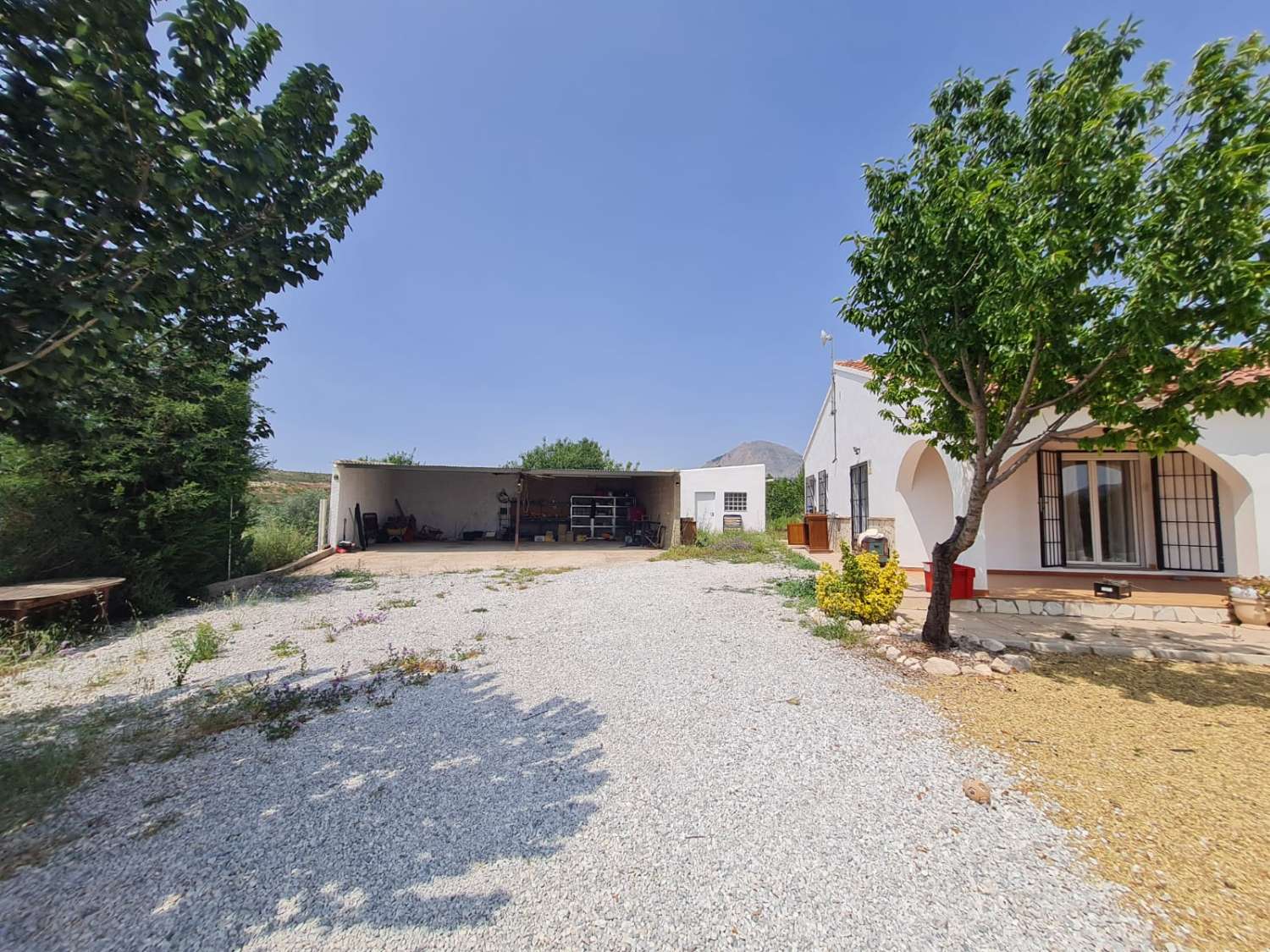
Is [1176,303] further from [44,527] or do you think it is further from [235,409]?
[44,527]

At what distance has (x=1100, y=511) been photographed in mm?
8422

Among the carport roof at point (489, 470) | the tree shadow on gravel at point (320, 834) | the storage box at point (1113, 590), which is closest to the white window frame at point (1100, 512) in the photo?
the storage box at point (1113, 590)

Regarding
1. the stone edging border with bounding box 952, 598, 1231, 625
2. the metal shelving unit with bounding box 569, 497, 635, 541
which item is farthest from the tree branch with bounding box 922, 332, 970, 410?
the metal shelving unit with bounding box 569, 497, 635, 541

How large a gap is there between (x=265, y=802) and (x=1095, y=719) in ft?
17.4

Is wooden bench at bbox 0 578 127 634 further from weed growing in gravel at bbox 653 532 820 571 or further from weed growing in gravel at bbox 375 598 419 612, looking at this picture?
weed growing in gravel at bbox 653 532 820 571

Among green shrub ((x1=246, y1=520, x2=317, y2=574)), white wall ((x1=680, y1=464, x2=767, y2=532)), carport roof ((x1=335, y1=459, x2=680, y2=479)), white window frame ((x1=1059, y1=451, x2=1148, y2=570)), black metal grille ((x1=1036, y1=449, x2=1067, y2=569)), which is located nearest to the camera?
white window frame ((x1=1059, y1=451, x2=1148, y2=570))

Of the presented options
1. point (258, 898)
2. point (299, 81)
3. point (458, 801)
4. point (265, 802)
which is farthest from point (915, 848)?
point (299, 81)

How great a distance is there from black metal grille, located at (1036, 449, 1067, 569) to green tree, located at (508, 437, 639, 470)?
27.1 m

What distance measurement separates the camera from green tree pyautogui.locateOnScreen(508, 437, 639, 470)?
3453 cm

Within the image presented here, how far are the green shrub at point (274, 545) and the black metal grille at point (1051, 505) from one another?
14.3 metres

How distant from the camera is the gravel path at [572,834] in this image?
6.19ft

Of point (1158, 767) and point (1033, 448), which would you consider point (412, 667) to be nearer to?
point (1158, 767)

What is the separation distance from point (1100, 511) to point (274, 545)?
16.0m

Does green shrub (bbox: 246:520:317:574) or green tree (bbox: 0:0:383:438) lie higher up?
green tree (bbox: 0:0:383:438)
